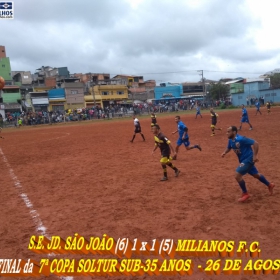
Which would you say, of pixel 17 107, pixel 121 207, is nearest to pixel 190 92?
pixel 17 107

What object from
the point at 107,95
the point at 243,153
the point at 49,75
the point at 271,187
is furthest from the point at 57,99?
the point at 271,187

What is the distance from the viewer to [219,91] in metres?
66.1

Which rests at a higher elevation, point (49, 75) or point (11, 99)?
point (49, 75)

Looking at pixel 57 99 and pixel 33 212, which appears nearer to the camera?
pixel 33 212

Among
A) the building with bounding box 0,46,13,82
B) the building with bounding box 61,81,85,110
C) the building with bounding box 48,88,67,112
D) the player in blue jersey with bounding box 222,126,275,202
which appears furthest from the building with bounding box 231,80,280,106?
the player in blue jersey with bounding box 222,126,275,202

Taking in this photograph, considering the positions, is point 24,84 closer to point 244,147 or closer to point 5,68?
point 5,68

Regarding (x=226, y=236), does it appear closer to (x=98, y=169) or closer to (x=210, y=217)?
(x=210, y=217)

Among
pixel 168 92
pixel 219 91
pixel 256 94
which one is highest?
pixel 168 92

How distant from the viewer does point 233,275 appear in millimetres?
3662

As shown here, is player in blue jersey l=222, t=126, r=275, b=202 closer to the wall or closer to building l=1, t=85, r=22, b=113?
building l=1, t=85, r=22, b=113

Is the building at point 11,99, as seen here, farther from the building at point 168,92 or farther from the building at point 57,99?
the building at point 168,92

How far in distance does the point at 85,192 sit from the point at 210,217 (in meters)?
3.46

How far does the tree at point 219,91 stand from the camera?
6606 cm

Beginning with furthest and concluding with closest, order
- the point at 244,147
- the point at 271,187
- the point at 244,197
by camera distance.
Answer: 1. the point at 271,187
2. the point at 244,197
3. the point at 244,147
